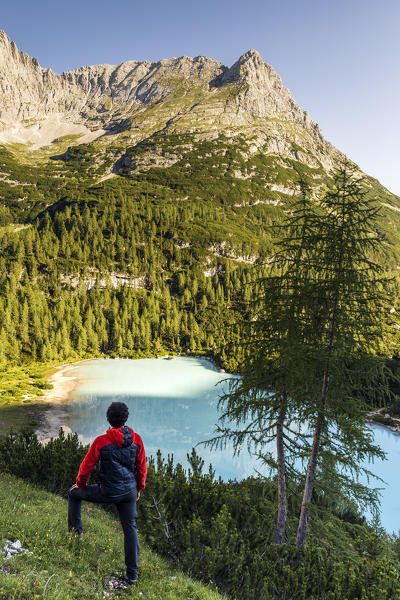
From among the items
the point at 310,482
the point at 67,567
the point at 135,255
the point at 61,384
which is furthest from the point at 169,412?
the point at 135,255

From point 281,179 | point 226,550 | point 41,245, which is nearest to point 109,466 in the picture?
point 226,550

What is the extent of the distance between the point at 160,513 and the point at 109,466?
3.72m

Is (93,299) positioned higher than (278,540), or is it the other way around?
(93,299)

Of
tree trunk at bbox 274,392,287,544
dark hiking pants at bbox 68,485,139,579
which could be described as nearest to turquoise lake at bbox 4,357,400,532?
tree trunk at bbox 274,392,287,544

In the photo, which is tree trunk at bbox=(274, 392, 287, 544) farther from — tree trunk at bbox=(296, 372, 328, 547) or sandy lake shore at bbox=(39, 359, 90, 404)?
sandy lake shore at bbox=(39, 359, 90, 404)

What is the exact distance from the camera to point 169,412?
131 feet

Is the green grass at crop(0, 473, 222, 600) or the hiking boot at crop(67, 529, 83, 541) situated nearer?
the green grass at crop(0, 473, 222, 600)

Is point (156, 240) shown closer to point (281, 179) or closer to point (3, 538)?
point (281, 179)

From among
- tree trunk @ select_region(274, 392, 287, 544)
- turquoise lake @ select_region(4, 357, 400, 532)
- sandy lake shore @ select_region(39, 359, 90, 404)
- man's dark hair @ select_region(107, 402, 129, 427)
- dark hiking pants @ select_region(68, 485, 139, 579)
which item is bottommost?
turquoise lake @ select_region(4, 357, 400, 532)

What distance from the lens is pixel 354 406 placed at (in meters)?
7.81

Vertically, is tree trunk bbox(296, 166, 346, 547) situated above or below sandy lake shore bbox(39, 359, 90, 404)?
above

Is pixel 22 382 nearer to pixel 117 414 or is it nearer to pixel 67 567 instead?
pixel 67 567

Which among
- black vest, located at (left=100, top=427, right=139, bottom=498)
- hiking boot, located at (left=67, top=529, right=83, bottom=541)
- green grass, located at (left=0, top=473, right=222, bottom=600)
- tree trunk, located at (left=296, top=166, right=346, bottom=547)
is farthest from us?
tree trunk, located at (left=296, top=166, right=346, bottom=547)

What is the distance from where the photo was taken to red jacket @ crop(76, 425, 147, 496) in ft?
14.7
